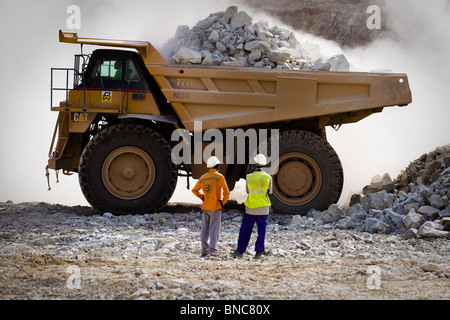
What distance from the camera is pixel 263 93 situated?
11445mm

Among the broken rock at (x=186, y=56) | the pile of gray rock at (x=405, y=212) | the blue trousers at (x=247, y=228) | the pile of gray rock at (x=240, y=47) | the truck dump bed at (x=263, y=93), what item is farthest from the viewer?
the pile of gray rock at (x=240, y=47)

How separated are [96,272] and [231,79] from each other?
490 cm

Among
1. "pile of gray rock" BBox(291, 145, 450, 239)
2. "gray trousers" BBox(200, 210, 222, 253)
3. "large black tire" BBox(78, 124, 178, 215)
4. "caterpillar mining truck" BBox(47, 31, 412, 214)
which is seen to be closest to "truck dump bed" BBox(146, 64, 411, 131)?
"caterpillar mining truck" BBox(47, 31, 412, 214)

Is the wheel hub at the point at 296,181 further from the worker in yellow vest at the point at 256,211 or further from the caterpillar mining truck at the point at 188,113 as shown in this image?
the worker in yellow vest at the point at 256,211

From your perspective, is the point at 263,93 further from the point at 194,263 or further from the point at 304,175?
the point at 194,263

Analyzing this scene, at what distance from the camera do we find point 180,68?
Answer: 11438mm

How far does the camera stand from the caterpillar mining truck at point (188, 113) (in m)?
11.4

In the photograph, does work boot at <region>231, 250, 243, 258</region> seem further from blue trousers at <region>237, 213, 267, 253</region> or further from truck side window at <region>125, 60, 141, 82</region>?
truck side window at <region>125, 60, 141, 82</region>

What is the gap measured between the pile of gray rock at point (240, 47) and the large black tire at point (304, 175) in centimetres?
153

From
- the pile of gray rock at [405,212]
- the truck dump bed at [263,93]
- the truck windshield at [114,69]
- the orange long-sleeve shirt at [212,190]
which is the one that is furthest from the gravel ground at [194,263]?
the truck windshield at [114,69]

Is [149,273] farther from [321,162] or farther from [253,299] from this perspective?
[321,162]

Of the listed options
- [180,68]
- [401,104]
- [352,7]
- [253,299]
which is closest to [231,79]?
[180,68]

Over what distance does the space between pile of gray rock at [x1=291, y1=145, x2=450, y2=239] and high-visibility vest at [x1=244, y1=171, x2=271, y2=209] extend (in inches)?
85.2

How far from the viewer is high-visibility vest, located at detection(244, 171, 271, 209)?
8.45 metres
